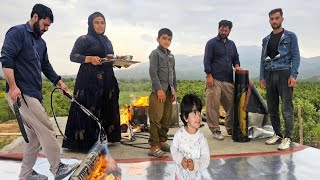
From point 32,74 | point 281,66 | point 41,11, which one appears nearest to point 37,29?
point 41,11

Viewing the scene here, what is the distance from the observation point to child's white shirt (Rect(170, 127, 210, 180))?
304 centimetres

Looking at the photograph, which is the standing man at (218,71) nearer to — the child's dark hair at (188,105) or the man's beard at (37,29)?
the man's beard at (37,29)

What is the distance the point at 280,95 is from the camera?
6289 mm

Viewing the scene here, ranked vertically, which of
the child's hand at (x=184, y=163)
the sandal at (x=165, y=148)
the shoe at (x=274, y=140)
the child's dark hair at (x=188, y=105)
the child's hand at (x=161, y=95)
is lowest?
the shoe at (x=274, y=140)

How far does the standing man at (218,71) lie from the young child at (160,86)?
52.7 inches

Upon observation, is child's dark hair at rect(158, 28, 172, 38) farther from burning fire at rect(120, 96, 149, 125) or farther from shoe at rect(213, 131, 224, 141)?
burning fire at rect(120, 96, 149, 125)

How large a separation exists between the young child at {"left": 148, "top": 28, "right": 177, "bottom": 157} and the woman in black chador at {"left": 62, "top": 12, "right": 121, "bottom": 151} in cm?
74

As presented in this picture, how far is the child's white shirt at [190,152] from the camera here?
3035 mm

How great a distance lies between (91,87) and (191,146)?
2965mm

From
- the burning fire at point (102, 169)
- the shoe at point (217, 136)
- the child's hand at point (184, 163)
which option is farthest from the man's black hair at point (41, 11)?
the shoe at point (217, 136)

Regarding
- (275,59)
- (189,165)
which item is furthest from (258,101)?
(189,165)

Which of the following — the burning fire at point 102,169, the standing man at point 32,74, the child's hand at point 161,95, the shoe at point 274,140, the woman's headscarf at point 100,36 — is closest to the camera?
the burning fire at point 102,169

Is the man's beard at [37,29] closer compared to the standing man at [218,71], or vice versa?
the man's beard at [37,29]

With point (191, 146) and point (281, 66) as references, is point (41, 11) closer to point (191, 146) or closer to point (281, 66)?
point (191, 146)
